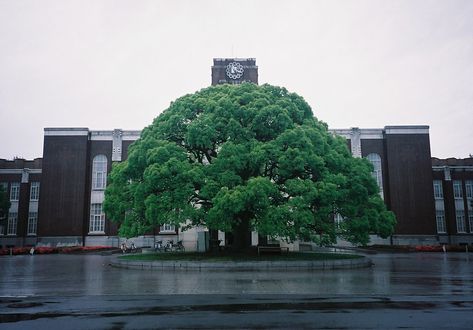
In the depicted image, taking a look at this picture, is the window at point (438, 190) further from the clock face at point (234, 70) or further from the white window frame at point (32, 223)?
the white window frame at point (32, 223)

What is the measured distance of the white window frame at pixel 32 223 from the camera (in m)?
50.7

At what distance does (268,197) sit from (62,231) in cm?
3203

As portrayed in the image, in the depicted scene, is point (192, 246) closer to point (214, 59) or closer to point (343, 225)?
point (343, 225)

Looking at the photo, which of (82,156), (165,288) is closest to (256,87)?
(165,288)

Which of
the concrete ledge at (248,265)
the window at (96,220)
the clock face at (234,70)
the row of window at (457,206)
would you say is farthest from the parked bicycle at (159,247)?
the row of window at (457,206)

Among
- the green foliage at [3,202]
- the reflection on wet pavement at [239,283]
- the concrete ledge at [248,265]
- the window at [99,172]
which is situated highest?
the window at [99,172]

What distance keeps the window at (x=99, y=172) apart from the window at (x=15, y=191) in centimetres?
1198

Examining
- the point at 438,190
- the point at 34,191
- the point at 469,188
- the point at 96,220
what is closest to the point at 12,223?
the point at 34,191

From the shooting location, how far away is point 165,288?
14.0m

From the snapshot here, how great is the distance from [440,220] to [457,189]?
4854 mm

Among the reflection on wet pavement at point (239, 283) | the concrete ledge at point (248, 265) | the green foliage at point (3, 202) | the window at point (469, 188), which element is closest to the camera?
the reflection on wet pavement at point (239, 283)

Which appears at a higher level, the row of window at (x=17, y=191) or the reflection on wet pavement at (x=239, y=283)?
the row of window at (x=17, y=191)

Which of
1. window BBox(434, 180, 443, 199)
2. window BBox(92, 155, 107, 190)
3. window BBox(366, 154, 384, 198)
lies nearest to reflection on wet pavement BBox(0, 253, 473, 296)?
window BBox(92, 155, 107, 190)

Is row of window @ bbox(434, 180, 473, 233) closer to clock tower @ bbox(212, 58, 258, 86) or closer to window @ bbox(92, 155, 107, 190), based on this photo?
clock tower @ bbox(212, 58, 258, 86)
